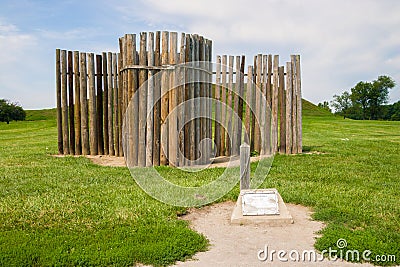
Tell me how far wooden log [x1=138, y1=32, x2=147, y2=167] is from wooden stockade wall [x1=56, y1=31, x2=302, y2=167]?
2 centimetres

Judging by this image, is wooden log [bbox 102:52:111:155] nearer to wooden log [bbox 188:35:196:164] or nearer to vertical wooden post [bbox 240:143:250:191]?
wooden log [bbox 188:35:196:164]

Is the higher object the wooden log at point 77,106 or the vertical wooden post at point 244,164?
the wooden log at point 77,106

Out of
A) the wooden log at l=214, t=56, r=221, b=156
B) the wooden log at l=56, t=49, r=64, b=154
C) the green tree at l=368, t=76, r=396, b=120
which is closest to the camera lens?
the wooden log at l=214, t=56, r=221, b=156

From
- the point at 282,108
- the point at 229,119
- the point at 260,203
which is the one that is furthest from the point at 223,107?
the point at 260,203

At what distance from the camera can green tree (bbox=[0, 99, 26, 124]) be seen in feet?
175

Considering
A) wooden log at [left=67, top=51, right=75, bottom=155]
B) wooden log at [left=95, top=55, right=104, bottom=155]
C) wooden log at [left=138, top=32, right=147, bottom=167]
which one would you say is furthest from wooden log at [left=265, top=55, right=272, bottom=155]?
wooden log at [left=67, top=51, right=75, bottom=155]

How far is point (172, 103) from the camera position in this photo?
9.93 meters

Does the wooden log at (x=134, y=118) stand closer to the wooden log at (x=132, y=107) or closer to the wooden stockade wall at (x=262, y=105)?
the wooden log at (x=132, y=107)

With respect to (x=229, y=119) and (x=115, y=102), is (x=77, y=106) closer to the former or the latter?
(x=115, y=102)

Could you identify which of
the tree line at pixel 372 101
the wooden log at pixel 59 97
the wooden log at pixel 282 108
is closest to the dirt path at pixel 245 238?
the wooden log at pixel 282 108

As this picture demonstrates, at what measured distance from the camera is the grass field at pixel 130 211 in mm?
4555

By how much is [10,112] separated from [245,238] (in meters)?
55.7

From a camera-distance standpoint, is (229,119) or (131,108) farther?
(229,119)

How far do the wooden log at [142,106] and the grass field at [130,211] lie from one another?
54 cm
